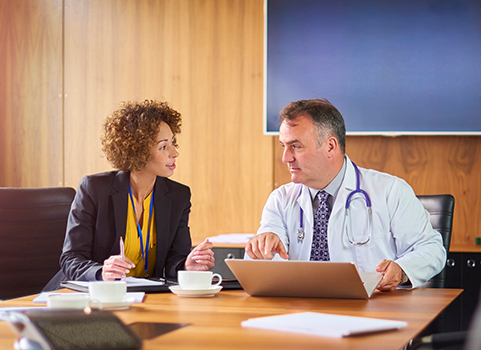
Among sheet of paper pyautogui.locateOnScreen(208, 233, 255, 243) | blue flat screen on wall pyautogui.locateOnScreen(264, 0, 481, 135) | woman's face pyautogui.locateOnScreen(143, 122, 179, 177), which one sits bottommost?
sheet of paper pyautogui.locateOnScreen(208, 233, 255, 243)

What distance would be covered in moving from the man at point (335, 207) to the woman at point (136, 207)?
407 millimetres

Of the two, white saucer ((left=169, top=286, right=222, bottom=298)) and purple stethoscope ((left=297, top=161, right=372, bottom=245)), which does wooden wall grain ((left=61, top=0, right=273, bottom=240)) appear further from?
white saucer ((left=169, top=286, right=222, bottom=298))

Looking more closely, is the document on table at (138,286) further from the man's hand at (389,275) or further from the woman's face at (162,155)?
the woman's face at (162,155)

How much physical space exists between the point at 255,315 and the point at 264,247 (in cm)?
57

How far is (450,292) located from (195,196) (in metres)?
2.26

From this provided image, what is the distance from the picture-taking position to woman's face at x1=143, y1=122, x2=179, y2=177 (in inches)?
96.0

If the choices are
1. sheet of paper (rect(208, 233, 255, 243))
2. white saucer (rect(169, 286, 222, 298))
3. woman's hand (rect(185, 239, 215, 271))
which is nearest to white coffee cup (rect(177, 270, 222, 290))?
white saucer (rect(169, 286, 222, 298))

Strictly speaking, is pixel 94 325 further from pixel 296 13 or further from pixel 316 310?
pixel 296 13

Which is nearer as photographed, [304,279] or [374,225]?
[304,279]

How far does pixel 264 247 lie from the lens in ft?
5.93

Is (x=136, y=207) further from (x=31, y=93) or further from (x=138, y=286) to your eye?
(x=31, y=93)

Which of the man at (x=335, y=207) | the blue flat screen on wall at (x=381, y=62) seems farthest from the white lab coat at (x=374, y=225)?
the blue flat screen on wall at (x=381, y=62)

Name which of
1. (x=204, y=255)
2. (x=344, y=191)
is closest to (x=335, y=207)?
(x=344, y=191)

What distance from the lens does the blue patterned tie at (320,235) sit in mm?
2115
